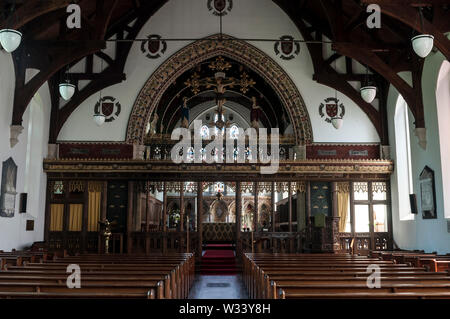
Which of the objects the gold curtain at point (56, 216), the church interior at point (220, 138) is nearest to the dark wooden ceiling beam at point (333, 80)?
the church interior at point (220, 138)

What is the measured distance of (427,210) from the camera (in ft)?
41.3

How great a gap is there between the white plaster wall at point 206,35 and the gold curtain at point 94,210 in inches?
81.7

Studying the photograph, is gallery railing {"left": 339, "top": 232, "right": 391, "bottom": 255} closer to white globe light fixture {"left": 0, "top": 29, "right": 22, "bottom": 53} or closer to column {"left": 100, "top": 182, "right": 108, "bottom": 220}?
column {"left": 100, "top": 182, "right": 108, "bottom": 220}

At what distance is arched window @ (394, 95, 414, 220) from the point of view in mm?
14899

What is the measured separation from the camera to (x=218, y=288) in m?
10.5

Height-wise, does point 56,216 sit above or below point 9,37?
below

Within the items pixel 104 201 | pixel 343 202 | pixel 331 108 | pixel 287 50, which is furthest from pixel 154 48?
pixel 343 202

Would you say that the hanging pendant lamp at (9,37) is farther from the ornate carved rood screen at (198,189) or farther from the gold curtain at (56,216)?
the gold curtain at (56,216)

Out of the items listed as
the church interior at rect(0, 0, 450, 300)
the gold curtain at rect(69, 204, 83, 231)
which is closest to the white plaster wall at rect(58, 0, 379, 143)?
the church interior at rect(0, 0, 450, 300)

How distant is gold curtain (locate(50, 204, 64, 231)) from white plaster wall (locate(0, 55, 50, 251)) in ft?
1.07

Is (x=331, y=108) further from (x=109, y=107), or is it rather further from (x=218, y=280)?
(x=109, y=107)

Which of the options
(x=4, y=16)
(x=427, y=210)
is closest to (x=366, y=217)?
(x=427, y=210)

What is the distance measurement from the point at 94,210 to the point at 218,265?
4.77 m
